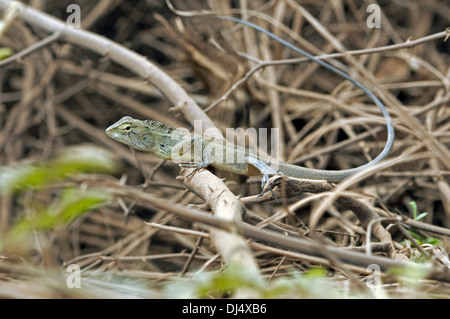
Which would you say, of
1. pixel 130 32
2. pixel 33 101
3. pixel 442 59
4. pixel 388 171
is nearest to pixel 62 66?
pixel 33 101

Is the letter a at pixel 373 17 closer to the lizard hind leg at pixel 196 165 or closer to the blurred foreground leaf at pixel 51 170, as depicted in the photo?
the lizard hind leg at pixel 196 165

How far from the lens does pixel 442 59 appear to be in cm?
530

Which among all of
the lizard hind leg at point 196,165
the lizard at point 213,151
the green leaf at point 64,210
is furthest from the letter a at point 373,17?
the green leaf at point 64,210

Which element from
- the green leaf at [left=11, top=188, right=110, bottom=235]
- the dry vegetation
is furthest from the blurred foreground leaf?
the dry vegetation

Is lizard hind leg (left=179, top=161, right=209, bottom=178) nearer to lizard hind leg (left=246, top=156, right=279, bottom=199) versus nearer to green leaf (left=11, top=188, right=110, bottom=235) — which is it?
lizard hind leg (left=246, top=156, right=279, bottom=199)

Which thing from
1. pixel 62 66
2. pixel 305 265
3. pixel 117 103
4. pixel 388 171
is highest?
pixel 62 66

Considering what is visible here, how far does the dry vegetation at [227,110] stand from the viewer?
3.26 meters

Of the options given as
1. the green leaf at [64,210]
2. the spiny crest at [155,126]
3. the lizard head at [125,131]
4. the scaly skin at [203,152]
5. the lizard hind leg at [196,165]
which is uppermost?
the spiny crest at [155,126]

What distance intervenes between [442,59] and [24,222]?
5331mm

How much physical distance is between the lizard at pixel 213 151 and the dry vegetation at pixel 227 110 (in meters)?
0.16

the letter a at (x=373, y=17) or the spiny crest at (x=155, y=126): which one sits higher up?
the letter a at (x=373, y=17)

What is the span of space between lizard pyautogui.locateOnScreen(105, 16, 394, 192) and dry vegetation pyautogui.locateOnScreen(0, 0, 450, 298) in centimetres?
16

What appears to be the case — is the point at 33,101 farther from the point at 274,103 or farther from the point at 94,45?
the point at 274,103
